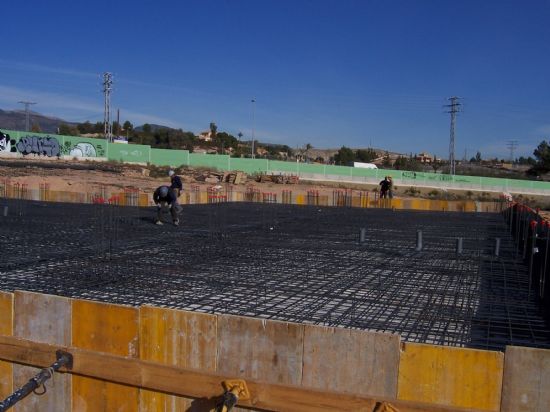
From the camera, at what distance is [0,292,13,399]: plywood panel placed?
4.64 meters

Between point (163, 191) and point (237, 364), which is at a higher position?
point (163, 191)

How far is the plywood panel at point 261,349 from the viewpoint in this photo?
3.94 m

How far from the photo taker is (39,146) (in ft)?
128

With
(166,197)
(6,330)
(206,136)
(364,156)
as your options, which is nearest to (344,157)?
(364,156)

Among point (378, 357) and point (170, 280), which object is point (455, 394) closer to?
point (378, 357)

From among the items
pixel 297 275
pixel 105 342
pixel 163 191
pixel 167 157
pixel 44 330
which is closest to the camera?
pixel 105 342

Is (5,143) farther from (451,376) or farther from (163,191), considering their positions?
(451,376)

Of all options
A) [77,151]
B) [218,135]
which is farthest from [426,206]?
[218,135]

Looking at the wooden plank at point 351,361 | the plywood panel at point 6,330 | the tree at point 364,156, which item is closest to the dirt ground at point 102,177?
the plywood panel at point 6,330

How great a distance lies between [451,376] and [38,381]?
2.93 m

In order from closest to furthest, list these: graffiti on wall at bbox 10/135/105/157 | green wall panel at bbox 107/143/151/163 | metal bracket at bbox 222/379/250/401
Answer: metal bracket at bbox 222/379/250/401 < graffiti on wall at bbox 10/135/105/157 < green wall panel at bbox 107/143/151/163

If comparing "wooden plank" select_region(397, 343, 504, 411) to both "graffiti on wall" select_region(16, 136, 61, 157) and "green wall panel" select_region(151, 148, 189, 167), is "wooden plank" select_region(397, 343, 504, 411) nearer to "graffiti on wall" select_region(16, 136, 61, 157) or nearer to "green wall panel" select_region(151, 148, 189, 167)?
"graffiti on wall" select_region(16, 136, 61, 157)

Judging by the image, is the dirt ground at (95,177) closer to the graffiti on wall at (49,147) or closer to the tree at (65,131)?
the graffiti on wall at (49,147)

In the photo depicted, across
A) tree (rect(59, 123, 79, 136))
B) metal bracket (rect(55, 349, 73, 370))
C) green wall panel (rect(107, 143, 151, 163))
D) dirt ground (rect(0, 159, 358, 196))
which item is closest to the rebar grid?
metal bracket (rect(55, 349, 73, 370))
